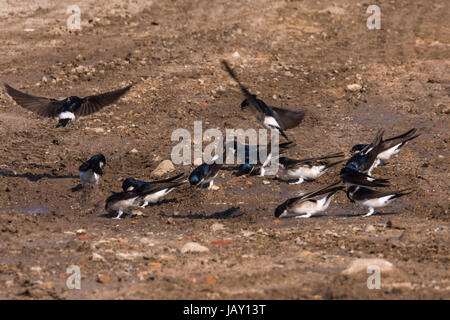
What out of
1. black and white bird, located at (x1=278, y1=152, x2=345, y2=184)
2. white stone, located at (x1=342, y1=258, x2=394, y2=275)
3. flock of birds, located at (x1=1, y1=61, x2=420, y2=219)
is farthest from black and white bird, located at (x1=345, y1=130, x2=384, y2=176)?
white stone, located at (x1=342, y1=258, x2=394, y2=275)

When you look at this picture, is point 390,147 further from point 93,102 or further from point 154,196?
point 93,102

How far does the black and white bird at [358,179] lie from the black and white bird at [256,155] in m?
1.19

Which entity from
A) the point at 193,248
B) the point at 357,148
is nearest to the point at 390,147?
the point at 357,148

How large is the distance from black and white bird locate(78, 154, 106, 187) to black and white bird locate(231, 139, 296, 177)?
1.72m

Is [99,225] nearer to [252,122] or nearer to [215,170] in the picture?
[215,170]

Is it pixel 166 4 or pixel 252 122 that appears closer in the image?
pixel 252 122

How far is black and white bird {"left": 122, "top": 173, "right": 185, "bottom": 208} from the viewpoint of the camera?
811cm

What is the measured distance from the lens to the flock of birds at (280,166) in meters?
7.92

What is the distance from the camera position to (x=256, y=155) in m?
9.54

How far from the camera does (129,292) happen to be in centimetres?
600

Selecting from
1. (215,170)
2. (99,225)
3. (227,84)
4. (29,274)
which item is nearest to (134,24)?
(227,84)

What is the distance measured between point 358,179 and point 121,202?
2536 millimetres

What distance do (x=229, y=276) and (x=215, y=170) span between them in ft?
8.93

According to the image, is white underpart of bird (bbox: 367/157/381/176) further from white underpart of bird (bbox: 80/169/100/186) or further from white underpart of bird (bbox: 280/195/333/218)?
white underpart of bird (bbox: 80/169/100/186)
